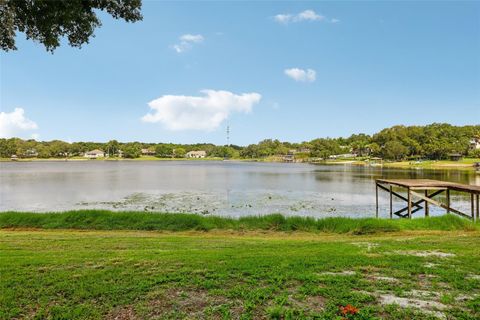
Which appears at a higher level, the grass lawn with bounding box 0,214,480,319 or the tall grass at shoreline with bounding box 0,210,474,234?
the grass lawn with bounding box 0,214,480,319

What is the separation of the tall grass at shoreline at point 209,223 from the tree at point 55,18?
8557mm

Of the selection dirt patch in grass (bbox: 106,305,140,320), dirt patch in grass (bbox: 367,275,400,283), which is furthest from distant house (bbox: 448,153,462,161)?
dirt patch in grass (bbox: 106,305,140,320)

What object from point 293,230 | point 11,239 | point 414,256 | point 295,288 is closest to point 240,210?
point 293,230

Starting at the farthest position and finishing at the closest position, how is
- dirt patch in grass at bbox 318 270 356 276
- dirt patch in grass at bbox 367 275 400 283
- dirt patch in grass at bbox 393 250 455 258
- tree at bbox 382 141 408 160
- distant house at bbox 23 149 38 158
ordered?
distant house at bbox 23 149 38 158 → tree at bbox 382 141 408 160 → dirt patch in grass at bbox 393 250 455 258 → dirt patch in grass at bbox 318 270 356 276 → dirt patch in grass at bbox 367 275 400 283

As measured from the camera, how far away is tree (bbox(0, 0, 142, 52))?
6.90 meters

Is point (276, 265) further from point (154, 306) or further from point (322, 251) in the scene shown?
point (154, 306)

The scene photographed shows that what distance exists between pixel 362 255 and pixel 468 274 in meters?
2.04

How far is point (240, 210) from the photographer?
25.4 meters

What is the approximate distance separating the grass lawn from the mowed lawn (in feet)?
0.05

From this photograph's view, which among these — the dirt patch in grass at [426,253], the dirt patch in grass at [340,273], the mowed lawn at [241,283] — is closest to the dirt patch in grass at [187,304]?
the mowed lawn at [241,283]

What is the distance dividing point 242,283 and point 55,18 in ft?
22.1

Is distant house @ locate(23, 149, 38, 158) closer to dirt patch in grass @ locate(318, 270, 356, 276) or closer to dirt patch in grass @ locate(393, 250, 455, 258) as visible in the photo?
dirt patch in grass @ locate(393, 250, 455, 258)

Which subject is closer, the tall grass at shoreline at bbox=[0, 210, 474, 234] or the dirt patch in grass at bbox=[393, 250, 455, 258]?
the dirt patch in grass at bbox=[393, 250, 455, 258]

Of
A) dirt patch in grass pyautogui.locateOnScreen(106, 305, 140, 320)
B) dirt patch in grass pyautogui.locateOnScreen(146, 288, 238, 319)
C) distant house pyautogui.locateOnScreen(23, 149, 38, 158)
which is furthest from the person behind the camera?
distant house pyautogui.locateOnScreen(23, 149, 38, 158)
